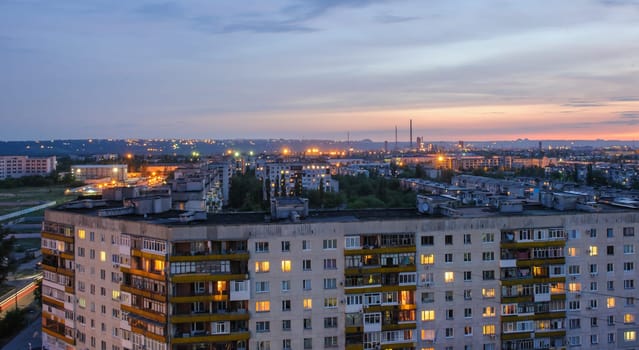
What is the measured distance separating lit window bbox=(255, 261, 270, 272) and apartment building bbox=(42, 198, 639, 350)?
0.04 m

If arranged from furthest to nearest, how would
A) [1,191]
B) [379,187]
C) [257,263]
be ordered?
[1,191] → [379,187] → [257,263]

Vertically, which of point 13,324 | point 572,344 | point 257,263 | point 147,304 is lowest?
point 13,324

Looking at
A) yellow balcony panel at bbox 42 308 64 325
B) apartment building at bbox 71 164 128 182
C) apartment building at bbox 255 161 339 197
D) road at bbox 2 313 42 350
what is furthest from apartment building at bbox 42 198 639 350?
apartment building at bbox 71 164 128 182

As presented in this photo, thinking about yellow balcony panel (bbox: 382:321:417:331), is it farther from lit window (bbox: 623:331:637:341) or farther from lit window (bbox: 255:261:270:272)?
lit window (bbox: 623:331:637:341)

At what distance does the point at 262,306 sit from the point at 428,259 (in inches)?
147

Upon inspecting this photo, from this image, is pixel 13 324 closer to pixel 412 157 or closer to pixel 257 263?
pixel 257 263

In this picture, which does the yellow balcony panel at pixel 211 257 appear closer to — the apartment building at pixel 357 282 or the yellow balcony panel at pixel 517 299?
the apartment building at pixel 357 282

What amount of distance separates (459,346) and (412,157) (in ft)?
400

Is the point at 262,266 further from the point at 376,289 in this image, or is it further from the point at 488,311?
the point at 488,311

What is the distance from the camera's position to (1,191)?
244ft

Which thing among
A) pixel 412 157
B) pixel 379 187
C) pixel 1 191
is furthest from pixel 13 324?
pixel 412 157

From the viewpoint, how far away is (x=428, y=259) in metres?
13.4

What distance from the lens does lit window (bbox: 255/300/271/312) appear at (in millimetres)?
12742

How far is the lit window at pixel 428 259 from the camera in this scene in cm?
1343
